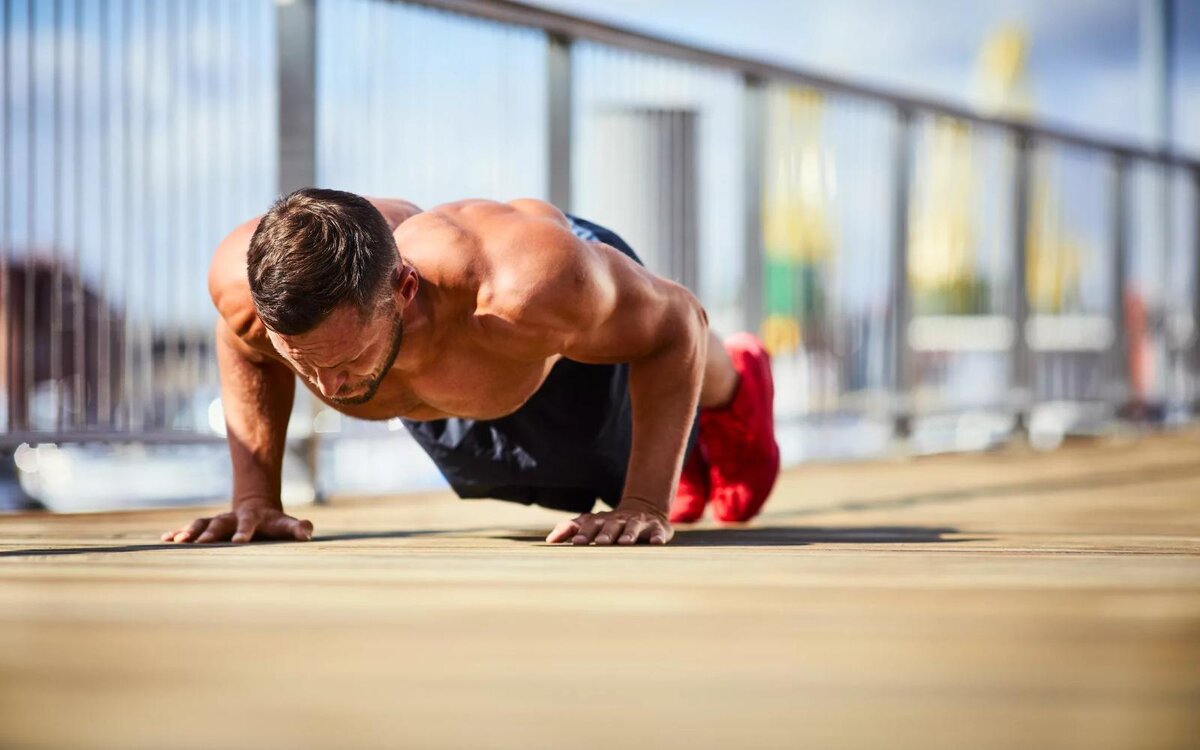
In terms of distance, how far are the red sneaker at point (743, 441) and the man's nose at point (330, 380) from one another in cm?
102

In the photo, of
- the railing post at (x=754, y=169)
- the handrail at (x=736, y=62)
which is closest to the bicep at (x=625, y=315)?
the handrail at (x=736, y=62)

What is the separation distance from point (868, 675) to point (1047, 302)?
519 centimetres

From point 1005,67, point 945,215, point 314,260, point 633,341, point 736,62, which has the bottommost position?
point 633,341

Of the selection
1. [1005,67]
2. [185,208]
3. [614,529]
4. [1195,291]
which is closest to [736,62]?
[185,208]

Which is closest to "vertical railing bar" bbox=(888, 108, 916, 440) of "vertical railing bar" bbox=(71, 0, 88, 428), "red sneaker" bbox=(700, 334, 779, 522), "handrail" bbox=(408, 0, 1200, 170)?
"handrail" bbox=(408, 0, 1200, 170)

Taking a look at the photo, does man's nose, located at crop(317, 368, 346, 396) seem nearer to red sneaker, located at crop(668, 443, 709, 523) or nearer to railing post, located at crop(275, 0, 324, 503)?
red sneaker, located at crop(668, 443, 709, 523)

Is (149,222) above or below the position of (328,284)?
above

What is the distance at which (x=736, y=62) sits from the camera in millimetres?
4195

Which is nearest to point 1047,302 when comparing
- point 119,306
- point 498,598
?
point 119,306

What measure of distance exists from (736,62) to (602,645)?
3.49 m

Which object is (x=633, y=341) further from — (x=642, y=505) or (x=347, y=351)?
(x=347, y=351)

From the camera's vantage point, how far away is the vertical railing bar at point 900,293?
482 cm

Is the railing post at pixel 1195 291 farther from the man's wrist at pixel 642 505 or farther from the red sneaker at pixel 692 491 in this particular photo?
the man's wrist at pixel 642 505

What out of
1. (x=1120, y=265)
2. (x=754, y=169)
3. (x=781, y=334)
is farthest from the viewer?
(x=1120, y=265)
